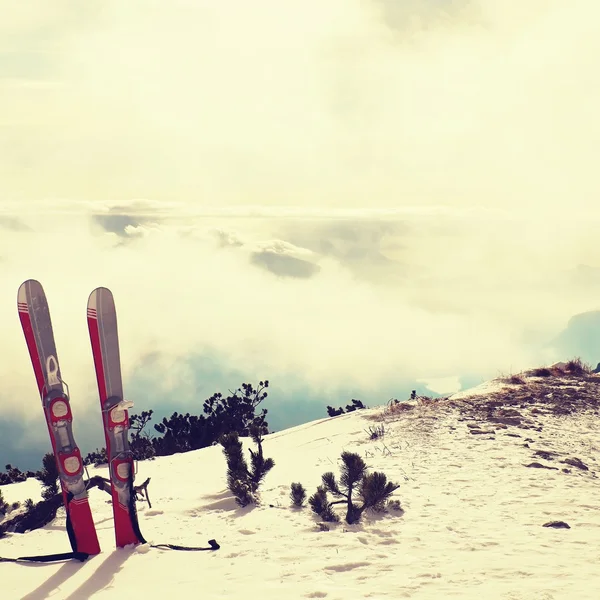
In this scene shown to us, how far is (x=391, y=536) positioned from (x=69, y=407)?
6.13 meters

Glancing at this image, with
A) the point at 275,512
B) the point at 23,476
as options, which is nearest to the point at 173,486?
the point at 275,512

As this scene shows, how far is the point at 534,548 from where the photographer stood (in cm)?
1015

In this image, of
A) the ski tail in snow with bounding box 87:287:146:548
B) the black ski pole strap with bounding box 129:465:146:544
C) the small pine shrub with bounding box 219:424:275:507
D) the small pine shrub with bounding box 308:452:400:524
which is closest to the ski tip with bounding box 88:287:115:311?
the ski tail in snow with bounding box 87:287:146:548

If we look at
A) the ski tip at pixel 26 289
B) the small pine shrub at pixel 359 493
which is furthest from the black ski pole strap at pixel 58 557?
the ski tip at pixel 26 289

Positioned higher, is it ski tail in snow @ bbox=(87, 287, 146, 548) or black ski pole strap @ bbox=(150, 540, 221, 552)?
ski tail in snow @ bbox=(87, 287, 146, 548)

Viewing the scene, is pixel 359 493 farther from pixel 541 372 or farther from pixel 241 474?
pixel 541 372

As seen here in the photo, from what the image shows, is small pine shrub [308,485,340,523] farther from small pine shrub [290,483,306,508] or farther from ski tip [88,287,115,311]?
ski tip [88,287,115,311]

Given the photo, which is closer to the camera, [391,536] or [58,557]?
[391,536]

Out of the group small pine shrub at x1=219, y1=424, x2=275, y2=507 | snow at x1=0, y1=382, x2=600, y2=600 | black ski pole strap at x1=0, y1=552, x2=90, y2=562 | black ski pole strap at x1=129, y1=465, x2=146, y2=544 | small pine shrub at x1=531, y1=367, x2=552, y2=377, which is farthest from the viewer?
small pine shrub at x1=531, y1=367, x2=552, y2=377

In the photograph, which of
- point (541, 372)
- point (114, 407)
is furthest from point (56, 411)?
point (541, 372)

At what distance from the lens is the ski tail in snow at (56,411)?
11484 millimetres

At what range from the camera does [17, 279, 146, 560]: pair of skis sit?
11.5m

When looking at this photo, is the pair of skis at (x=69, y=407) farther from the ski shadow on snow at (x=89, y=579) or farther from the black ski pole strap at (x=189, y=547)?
the black ski pole strap at (x=189, y=547)

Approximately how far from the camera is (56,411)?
1144 cm
